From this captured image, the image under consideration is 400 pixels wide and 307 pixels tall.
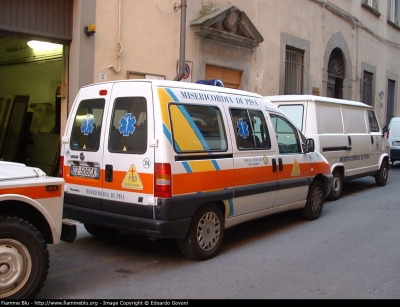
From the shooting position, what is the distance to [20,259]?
12.6 ft

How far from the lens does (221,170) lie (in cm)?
555

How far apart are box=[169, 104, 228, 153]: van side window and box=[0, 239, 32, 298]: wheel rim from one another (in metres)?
1.88

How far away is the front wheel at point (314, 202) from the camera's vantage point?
24.7 feet

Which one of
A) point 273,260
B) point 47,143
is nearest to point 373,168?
point 273,260

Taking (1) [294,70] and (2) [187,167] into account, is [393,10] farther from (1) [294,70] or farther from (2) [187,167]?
(2) [187,167]

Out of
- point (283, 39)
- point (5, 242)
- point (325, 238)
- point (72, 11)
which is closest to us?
point (5, 242)

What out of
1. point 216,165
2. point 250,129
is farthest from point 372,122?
point 216,165

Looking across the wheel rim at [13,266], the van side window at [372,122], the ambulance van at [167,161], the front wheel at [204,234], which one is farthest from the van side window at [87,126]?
the van side window at [372,122]

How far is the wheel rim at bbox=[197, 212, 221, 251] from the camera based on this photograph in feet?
17.6

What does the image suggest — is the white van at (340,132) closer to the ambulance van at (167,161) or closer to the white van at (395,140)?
the ambulance van at (167,161)

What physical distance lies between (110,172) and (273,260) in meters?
2.16

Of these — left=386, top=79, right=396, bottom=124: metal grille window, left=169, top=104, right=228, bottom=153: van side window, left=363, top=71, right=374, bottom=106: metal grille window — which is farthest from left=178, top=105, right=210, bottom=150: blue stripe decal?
left=386, top=79, right=396, bottom=124: metal grille window

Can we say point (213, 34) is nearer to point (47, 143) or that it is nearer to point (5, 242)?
point (47, 143)

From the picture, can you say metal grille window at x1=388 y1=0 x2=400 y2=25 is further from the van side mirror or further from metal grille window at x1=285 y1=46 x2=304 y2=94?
the van side mirror
